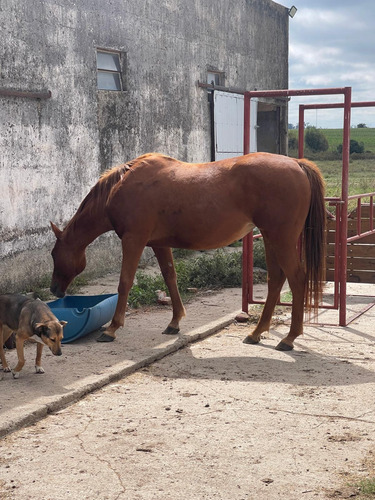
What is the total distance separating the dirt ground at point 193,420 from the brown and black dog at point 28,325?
0.23 metres

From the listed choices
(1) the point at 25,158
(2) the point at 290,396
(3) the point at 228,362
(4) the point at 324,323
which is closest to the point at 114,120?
(1) the point at 25,158

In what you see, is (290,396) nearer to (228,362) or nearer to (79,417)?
(228,362)

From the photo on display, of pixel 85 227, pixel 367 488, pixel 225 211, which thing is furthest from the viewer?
pixel 85 227

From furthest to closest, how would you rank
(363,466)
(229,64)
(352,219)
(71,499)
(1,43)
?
(229,64) → (352,219) → (1,43) → (363,466) → (71,499)

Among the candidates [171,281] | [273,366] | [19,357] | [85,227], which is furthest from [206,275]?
[19,357]

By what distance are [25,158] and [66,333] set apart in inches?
124

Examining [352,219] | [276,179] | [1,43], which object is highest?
[1,43]

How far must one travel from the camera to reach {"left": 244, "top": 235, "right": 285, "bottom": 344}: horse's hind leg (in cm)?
689

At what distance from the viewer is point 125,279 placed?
6.86 metres

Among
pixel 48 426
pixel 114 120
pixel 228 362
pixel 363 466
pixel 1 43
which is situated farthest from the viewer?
pixel 114 120

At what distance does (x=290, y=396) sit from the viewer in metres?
5.29

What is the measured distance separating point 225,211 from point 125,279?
3.78 ft

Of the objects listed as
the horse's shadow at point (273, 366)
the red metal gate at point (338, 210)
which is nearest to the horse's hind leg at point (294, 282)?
the horse's shadow at point (273, 366)

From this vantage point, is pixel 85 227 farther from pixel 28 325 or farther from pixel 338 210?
pixel 338 210
